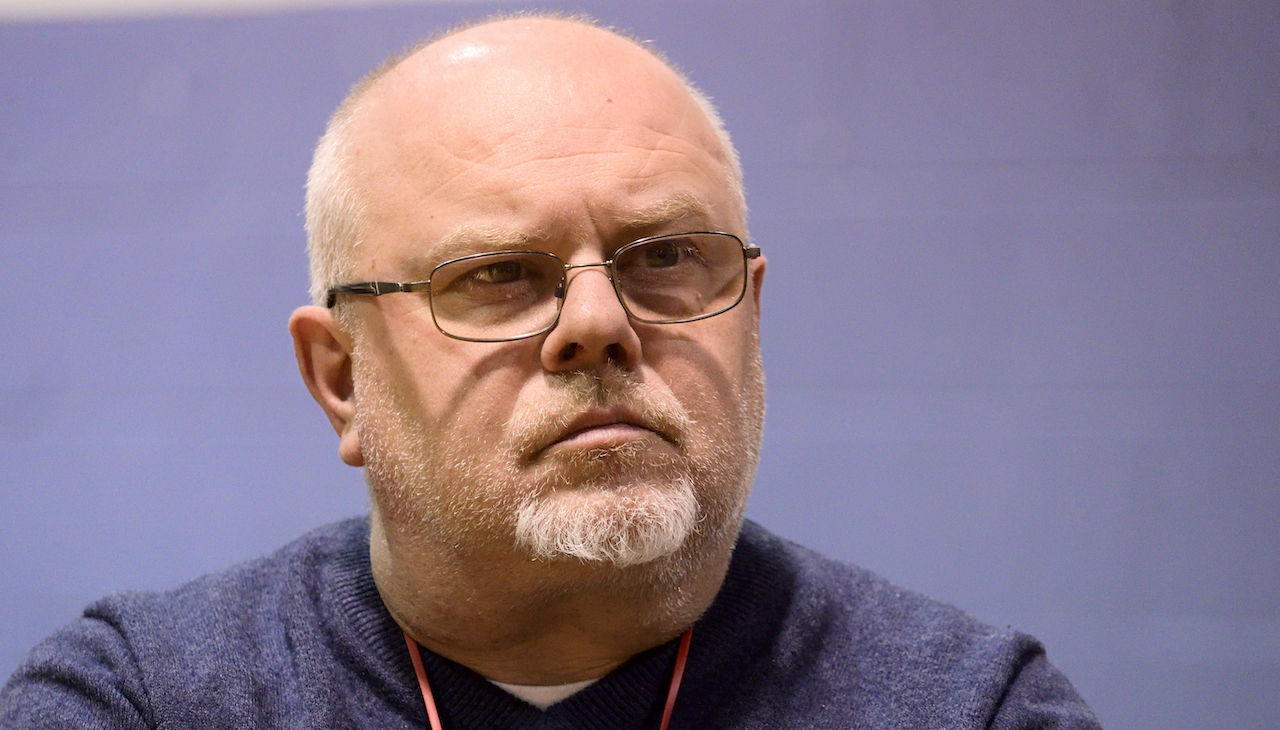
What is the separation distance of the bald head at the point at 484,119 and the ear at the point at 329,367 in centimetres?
6

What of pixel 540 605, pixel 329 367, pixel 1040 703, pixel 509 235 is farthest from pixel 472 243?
pixel 1040 703

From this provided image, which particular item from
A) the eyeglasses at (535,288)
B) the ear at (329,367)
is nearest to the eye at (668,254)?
the eyeglasses at (535,288)

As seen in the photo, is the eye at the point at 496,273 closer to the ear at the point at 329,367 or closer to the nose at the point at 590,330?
the nose at the point at 590,330

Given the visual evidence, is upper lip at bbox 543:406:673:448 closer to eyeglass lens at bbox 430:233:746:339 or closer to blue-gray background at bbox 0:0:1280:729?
eyeglass lens at bbox 430:233:746:339

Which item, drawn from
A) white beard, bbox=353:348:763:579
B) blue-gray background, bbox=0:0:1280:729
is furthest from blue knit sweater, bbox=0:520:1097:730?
blue-gray background, bbox=0:0:1280:729

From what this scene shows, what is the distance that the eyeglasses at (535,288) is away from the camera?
136 centimetres

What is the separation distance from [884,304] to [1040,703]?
29.2 inches

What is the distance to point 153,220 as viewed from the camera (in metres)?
2.03

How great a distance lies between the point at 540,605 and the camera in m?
1.45

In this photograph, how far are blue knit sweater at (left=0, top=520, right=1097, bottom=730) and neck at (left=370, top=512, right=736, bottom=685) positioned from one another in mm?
36

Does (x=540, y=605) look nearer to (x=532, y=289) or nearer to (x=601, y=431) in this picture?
(x=601, y=431)

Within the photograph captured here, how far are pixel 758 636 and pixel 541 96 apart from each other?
2.72 feet

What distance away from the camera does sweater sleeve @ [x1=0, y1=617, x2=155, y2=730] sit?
144cm

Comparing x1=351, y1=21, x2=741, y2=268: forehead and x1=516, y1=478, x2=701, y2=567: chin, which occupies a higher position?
x1=351, y1=21, x2=741, y2=268: forehead
